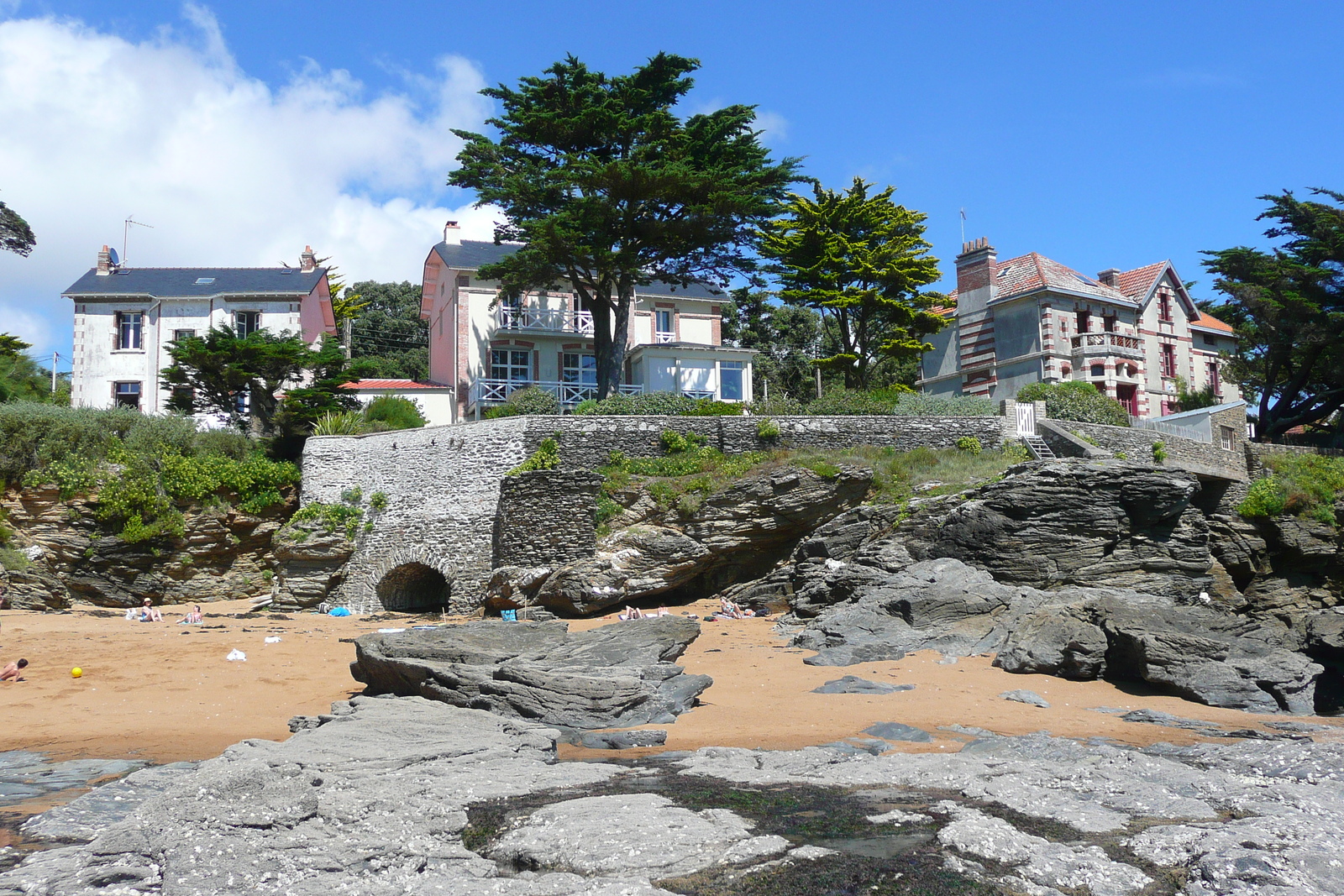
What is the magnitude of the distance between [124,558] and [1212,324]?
39664 millimetres

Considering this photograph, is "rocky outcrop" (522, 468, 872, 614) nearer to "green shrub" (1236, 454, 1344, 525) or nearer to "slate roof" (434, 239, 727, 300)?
"green shrub" (1236, 454, 1344, 525)

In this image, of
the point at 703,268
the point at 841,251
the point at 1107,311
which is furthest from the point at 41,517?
the point at 1107,311

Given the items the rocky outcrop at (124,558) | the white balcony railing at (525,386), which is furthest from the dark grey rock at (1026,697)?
the rocky outcrop at (124,558)

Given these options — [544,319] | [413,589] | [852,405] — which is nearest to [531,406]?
[413,589]

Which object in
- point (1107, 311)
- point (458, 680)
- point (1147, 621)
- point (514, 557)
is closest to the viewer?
point (458, 680)

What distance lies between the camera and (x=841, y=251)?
2656 cm

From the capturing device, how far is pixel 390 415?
23.6m

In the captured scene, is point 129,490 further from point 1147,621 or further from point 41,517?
point 1147,621

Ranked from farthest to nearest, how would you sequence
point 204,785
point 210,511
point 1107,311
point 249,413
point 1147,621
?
point 1107,311
point 249,413
point 210,511
point 1147,621
point 204,785

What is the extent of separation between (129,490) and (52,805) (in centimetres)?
1588

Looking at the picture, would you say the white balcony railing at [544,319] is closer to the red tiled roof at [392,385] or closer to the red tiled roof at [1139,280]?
the red tiled roof at [392,385]

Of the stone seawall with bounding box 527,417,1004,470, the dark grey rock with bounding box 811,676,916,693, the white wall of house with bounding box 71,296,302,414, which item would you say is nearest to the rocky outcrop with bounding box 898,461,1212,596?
the stone seawall with bounding box 527,417,1004,470

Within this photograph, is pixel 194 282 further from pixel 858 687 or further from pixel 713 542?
pixel 858 687

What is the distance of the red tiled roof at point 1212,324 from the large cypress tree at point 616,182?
21736 millimetres
